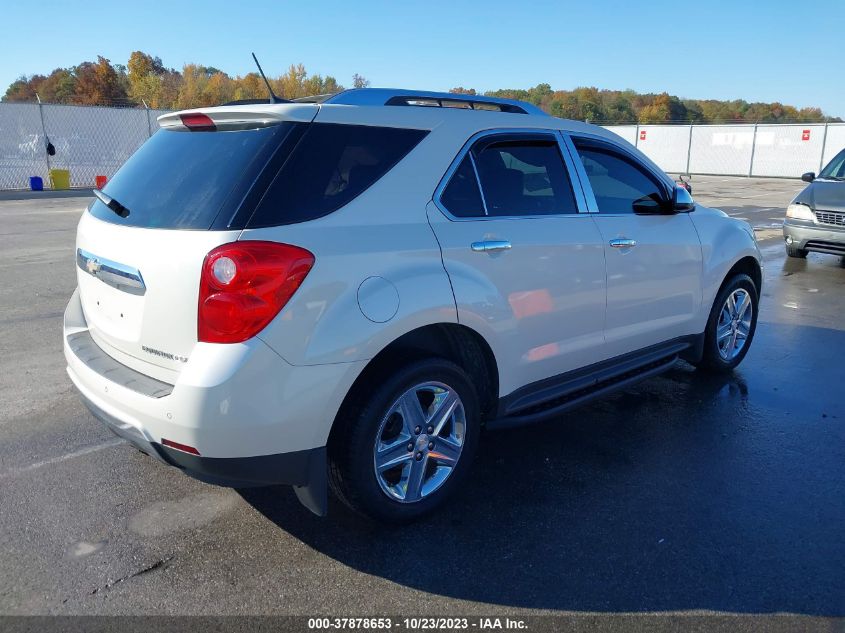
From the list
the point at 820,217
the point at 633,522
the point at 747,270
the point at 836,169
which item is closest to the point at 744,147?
the point at 836,169

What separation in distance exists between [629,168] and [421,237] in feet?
6.67

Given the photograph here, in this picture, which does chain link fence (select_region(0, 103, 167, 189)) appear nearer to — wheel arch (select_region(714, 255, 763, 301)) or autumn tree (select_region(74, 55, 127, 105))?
wheel arch (select_region(714, 255, 763, 301))

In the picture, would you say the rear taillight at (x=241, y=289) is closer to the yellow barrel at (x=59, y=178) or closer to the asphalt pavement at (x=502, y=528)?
the asphalt pavement at (x=502, y=528)

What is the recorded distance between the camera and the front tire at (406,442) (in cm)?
288

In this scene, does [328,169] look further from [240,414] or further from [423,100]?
[240,414]

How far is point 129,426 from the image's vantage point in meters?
2.77

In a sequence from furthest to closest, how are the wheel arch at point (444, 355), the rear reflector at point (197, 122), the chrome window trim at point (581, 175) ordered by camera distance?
the chrome window trim at point (581, 175) → the rear reflector at point (197, 122) → the wheel arch at point (444, 355)

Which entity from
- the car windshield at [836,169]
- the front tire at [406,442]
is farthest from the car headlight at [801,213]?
the front tire at [406,442]

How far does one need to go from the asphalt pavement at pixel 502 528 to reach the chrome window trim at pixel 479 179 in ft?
4.50

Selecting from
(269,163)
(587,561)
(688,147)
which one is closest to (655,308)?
(587,561)

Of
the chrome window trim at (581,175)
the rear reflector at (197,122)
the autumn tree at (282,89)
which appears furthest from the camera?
the autumn tree at (282,89)

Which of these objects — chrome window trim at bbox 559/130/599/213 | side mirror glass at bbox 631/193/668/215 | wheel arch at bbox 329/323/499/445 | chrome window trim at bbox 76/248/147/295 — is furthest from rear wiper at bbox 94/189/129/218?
side mirror glass at bbox 631/193/668/215

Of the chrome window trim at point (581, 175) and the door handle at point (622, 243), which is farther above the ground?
the chrome window trim at point (581, 175)

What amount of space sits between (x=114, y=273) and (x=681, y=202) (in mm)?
3460
